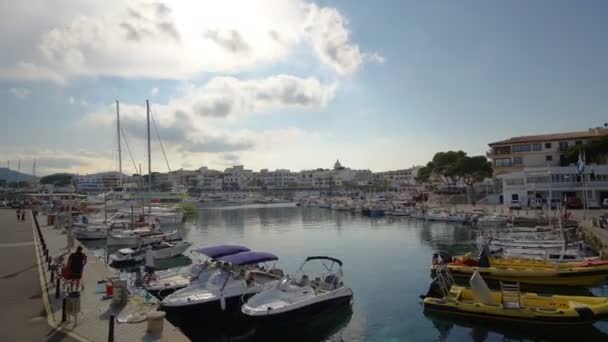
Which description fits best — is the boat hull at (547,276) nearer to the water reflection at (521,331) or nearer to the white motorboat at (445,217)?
the water reflection at (521,331)

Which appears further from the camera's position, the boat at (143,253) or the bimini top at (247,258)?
the boat at (143,253)

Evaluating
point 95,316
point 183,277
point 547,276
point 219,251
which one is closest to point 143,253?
point 183,277

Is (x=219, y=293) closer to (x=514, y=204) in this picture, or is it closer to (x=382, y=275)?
(x=382, y=275)

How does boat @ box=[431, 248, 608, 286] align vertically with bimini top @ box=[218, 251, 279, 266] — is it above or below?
below

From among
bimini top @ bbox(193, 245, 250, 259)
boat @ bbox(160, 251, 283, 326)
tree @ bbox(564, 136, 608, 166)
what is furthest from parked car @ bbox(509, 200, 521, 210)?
bimini top @ bbox(193, 245, 250, 259)

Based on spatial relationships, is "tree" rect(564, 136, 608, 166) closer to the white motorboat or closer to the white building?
the white building

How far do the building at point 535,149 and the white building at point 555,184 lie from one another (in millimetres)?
8563

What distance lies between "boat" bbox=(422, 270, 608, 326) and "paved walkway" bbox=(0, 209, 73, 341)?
1450 centimetres

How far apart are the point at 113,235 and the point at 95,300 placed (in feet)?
92.2

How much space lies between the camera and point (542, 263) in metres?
24.0

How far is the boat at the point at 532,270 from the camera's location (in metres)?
21.4

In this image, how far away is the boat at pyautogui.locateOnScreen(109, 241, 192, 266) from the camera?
33156mm

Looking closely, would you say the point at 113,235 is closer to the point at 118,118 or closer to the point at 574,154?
the point at 118,118

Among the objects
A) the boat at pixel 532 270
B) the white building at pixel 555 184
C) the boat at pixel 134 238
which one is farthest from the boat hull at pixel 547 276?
the white building at pixel 555 184
